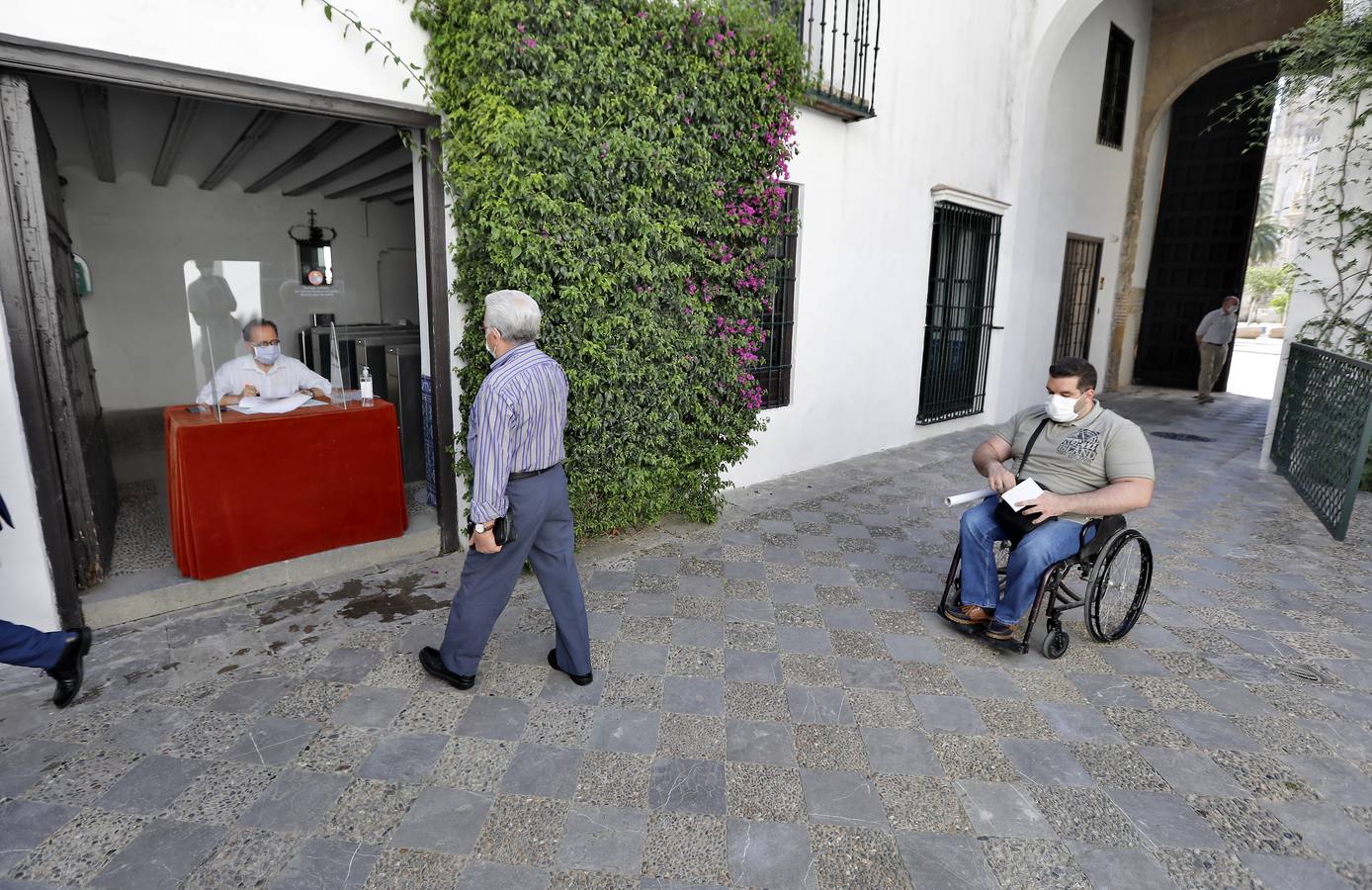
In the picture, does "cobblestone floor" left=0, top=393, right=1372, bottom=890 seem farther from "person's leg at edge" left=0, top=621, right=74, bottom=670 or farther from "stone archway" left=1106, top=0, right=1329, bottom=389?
"stone archway" left=1106, top=0, right=1329, bottom=389

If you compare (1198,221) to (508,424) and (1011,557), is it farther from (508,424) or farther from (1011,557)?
(508,424)

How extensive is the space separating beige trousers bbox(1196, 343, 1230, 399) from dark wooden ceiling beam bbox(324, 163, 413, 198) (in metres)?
11.1

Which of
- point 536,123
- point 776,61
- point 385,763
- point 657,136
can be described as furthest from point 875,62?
point 385,763

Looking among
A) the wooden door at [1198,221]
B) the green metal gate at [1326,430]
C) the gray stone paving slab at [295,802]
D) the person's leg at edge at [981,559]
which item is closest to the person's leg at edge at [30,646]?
the gray stone paving slab at [295,802]

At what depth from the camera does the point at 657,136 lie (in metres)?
4.12

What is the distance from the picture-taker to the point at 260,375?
4156 mm

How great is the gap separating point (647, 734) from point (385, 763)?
92 centimetres

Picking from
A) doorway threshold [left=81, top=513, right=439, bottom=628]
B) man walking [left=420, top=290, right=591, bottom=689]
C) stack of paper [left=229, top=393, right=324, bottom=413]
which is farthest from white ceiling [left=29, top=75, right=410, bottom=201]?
man walking [left=420, top=290, right=591, bottom=689]

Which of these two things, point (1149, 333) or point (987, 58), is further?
point (1149, 333)

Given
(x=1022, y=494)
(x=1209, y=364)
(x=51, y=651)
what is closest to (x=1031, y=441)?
(x=1022, y=494)

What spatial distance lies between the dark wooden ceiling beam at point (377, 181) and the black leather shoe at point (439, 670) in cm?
506

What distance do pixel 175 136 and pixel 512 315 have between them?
17.6ft

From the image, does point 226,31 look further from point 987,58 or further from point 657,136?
point 987,58

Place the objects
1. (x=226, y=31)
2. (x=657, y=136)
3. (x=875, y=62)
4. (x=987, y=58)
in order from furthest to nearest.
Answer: (x=987, y=58) → (x=875, y=62) → (x=657, y=136) → (x=226, y=31)
